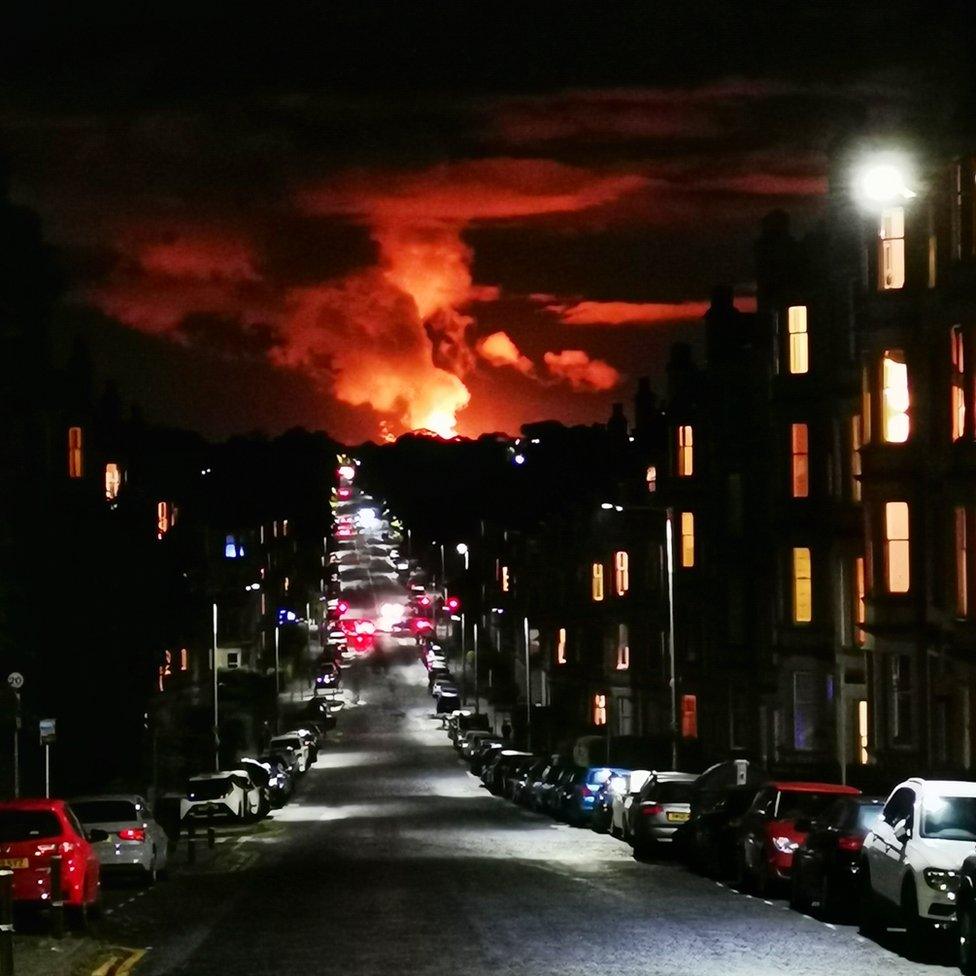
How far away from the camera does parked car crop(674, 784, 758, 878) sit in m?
36.2

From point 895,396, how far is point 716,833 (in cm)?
1212

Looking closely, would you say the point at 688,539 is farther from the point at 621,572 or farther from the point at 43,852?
the point at 43,852

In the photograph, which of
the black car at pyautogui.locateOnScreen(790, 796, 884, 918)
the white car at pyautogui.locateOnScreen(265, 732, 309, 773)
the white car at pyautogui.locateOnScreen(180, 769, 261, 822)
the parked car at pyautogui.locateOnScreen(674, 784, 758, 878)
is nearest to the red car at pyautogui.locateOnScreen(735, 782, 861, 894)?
the parked car at pyautogui.locateOnScreen(674, 784, 758, 878)

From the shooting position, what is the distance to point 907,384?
45.1 meters

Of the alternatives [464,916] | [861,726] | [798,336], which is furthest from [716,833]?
[798,336]

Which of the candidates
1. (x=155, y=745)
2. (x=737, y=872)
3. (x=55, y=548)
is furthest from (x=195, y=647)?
(x=737, y=872)

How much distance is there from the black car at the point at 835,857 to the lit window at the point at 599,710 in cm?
6989

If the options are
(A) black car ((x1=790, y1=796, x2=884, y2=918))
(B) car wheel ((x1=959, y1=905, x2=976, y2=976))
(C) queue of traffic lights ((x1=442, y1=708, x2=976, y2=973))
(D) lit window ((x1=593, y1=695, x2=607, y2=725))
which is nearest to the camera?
(B) car wheel ((x1=959, y1=905, x2=976, y2=976))

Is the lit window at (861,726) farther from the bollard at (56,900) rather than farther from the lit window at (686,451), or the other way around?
the bollard at (56,900)

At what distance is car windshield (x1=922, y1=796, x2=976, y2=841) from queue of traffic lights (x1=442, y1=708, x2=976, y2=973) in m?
0.01

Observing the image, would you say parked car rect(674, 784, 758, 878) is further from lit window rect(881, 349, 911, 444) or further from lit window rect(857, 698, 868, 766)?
lit window rect(857, 698, 868, 766)

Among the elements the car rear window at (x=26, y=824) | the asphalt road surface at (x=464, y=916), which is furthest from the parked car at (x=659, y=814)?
the car rear window at (x=26, y=824)

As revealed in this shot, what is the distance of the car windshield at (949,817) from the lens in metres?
23.5

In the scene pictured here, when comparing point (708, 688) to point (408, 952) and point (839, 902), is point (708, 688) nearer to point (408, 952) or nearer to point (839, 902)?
point (839, 902)
